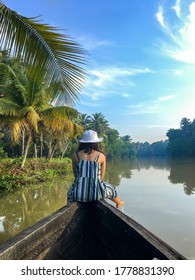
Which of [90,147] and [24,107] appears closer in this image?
[90,147]

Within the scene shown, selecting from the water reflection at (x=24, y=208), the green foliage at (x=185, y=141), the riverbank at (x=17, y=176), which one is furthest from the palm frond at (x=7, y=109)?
the green foliage at (x=185, y=141)

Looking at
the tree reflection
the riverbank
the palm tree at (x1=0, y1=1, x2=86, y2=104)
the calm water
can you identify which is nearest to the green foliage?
the tree reflection

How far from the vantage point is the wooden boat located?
1.49 metres

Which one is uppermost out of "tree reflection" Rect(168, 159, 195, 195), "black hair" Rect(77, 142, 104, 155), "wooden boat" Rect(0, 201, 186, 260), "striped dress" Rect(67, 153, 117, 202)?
"black hair" Rect(77, 142, 104, 155)

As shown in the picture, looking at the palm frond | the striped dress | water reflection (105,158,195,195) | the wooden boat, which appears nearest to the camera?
the wooden boat

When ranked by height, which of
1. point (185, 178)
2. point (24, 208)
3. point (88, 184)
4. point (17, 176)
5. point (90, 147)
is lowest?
point (24, 208)

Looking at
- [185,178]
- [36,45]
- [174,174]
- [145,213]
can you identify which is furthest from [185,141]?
[36,45]

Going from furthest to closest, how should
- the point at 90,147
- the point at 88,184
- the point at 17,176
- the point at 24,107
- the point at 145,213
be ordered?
the point at 24,107, the point at 17,176, the point at 145,213, the point at 90,147, the point at 88,184

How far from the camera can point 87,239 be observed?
2.33 meters

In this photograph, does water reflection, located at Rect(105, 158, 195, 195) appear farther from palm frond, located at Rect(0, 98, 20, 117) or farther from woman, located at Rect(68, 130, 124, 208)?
woman, located at Rect(68, 130, 124, 208)

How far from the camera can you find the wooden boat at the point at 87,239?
4.89 ft

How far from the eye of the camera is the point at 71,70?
3084mm

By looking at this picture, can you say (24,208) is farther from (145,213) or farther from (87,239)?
(87,239)
